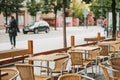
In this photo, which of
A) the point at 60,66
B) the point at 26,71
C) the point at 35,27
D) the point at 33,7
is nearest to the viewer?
the point at 26,71

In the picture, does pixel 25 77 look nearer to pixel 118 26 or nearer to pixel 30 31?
pixel 118 26

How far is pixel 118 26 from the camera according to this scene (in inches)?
1099

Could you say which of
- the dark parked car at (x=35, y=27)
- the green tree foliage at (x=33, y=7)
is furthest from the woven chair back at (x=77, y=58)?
the green tree foliage at (x=33, y=7)

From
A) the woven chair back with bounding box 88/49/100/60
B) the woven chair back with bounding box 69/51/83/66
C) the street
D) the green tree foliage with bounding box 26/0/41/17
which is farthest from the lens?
the green tree foliage with bounding box 26/0/41/17

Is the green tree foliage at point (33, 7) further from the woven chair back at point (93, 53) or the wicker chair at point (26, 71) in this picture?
the wicker chair at point (26, 71)

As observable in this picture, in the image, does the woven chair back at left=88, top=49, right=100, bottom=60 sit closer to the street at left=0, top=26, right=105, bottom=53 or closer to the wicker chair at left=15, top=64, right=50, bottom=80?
the wicker chair at left=15, top=64, right=50, bottom=80

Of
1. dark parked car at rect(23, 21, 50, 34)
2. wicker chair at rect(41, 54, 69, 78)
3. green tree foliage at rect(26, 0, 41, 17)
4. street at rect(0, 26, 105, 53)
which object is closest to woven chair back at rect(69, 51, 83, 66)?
wicker chair at rect(41, 54, 69, 78)

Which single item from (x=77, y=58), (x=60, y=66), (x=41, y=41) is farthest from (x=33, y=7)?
(x=60, y=66)

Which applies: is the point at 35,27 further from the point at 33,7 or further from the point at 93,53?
the point at 93,53

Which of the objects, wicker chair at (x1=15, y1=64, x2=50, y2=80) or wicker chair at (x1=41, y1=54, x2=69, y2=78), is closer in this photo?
wicker chair at (x1=15, y1=64, x2=50, y2=80)

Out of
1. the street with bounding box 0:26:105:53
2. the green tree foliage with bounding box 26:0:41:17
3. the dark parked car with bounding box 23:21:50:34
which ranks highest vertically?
the green tree foliage with bounding box 26:0:41:17

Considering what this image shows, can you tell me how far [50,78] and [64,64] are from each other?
118 centimetres

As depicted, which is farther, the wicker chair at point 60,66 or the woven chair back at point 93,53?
the woven chair back at point 93,53

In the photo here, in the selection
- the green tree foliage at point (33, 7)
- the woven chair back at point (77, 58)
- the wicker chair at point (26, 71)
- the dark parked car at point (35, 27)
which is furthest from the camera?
the green tree foliage at point (33, 7)
